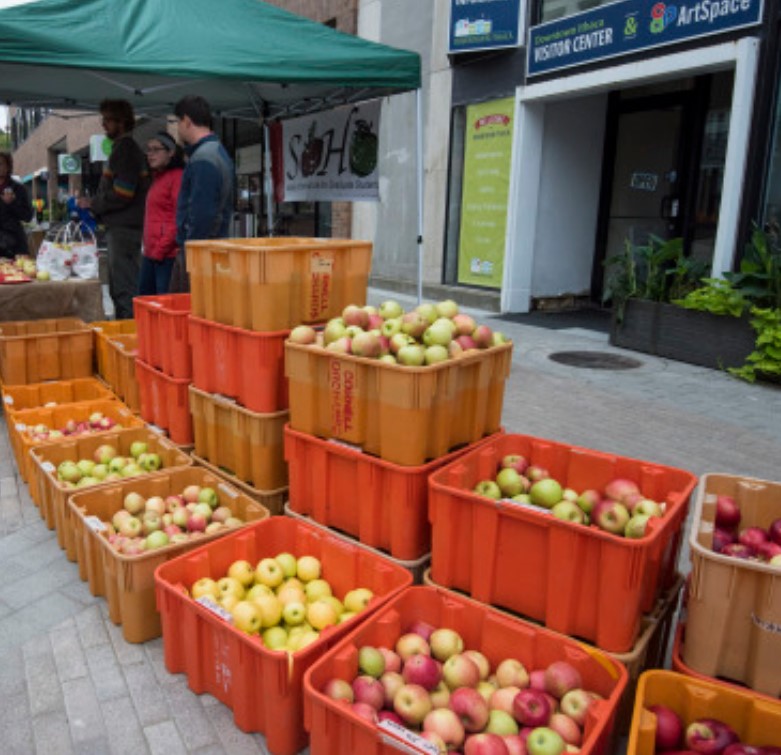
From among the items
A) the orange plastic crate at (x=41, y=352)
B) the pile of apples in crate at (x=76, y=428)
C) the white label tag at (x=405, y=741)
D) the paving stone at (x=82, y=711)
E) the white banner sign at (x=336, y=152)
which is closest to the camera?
the white label tag at (x=405, y=741)

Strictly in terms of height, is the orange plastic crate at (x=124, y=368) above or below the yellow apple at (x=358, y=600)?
above

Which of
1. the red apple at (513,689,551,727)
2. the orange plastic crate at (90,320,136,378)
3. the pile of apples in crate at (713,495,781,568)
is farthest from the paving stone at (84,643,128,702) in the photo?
the orange plastic crate at (90,320,136,378)

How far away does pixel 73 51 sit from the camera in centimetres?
509

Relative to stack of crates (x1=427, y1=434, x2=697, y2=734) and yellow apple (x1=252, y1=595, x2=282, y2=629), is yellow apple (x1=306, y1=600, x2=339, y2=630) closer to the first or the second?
yellow apple (x1=252, y1=595, x2=282, y2=629)

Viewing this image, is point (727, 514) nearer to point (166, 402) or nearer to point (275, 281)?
point (275, 281)

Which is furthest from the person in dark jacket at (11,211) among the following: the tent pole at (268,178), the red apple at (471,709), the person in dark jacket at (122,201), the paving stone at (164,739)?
the red apple at (471,709)

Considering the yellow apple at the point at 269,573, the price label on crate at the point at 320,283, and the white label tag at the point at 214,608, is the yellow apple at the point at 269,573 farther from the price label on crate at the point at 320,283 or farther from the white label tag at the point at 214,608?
the price label on crate at the point at 320,283

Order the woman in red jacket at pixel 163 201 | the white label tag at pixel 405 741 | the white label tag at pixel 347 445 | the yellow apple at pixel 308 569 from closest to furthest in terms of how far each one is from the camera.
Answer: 1. the white label tag at pixel 405 741
2. the yellow apple at pixel 308 569
3. the white label tag at pixel 347 445
4. the woman in red jacket at pixel 163 201

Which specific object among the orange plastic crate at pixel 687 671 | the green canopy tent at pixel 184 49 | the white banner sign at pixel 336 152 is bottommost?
the orange plastic crate at pixel 687 671

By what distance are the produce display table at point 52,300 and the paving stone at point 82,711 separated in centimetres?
429

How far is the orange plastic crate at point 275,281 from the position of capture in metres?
3.40

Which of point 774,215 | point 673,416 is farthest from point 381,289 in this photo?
point 673,416

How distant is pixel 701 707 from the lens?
202cm

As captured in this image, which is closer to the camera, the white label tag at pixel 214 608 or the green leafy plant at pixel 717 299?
the white label tag at pixel 214 608
